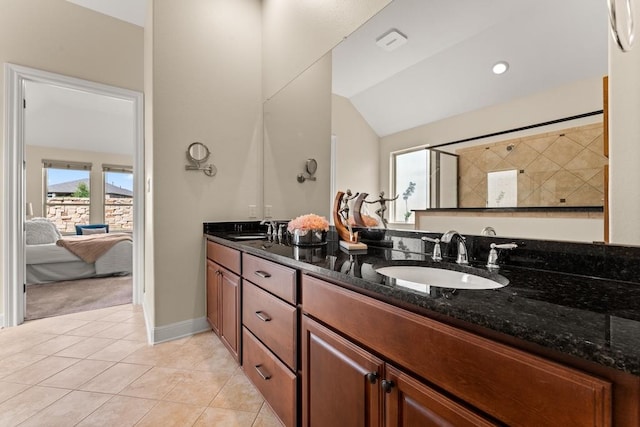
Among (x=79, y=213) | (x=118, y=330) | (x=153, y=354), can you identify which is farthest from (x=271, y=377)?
(x=79, y=213)

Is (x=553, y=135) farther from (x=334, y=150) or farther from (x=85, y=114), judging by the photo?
(x=85, y=114)

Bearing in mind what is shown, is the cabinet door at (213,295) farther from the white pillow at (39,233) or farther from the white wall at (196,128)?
the white pillow at (39,233)

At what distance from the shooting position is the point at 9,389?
1.72 m

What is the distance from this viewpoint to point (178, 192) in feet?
7.73

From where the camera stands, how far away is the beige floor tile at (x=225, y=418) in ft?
4.71

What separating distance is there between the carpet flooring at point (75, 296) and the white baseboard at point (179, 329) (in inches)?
51.2

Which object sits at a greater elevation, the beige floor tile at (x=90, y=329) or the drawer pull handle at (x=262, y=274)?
the drawer pull handle at (x=262, y=274)

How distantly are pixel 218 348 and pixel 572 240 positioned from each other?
2.20m

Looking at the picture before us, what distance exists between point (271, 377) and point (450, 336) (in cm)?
101

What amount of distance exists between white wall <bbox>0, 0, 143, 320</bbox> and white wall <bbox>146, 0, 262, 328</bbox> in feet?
3.92

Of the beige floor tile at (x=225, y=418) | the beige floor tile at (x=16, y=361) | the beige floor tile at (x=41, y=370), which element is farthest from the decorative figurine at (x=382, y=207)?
the beige floor tile at (x=16, y=361)

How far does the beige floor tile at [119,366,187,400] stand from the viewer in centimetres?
167

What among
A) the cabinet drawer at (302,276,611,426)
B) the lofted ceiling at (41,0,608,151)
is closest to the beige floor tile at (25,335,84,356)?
the cabinet drawer at (302,276,611,426)

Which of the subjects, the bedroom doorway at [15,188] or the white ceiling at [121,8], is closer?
the bedroom doorway at [15,188]
